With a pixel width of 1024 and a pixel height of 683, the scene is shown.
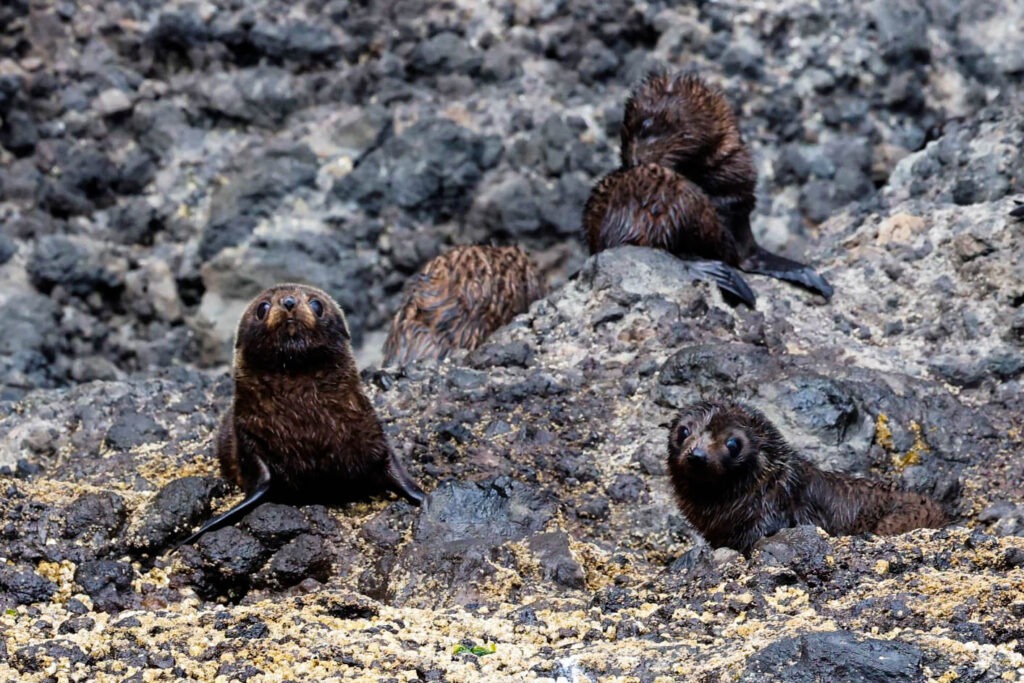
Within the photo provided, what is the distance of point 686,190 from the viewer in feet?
35.2

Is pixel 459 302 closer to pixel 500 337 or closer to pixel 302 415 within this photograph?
pixel 500 337

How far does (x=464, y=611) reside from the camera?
6.39 m

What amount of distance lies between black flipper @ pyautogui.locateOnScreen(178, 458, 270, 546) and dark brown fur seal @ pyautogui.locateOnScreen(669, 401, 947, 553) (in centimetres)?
182

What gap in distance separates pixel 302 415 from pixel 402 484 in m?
0.54

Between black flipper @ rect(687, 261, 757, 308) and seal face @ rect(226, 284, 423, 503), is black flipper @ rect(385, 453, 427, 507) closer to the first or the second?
seal face @ rect(226, 284, 423, 503)

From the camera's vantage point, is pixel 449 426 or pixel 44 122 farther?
pixel 44 122

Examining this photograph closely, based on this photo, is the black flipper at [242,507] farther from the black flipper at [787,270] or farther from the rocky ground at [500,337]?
the black flipper at [787,270]

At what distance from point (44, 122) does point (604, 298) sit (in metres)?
6.10

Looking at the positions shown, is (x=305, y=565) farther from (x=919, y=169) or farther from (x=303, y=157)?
(x=303, y=157)

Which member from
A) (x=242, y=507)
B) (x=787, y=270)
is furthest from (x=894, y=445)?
(x=242, y=507)

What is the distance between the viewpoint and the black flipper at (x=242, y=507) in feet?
23.3

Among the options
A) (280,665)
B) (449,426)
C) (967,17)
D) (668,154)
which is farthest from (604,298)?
(967,17)

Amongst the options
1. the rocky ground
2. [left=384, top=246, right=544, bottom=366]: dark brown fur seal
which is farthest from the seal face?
[left=384, top=246, right=544, bottom=366]: dark brown fur seal

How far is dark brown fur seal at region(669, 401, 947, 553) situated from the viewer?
7508 millimetres
